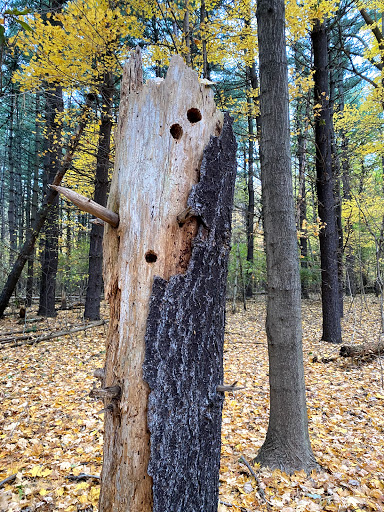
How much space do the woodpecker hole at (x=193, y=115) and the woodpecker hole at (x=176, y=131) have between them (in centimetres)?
9

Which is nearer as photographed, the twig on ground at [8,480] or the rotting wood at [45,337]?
the twig on ground at [8,480]

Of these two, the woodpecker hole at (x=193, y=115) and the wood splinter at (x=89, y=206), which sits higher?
the woodpecker hole at (x=193, y=115)

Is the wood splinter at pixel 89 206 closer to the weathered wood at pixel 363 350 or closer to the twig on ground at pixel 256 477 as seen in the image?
the twig on ground at pixel 256 477

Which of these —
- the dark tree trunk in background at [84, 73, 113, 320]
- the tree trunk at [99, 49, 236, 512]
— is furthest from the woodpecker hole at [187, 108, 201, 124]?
the dark tree trunk in background at [84, 73, 113, 320]

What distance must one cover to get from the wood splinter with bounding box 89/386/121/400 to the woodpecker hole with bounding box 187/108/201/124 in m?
1.48

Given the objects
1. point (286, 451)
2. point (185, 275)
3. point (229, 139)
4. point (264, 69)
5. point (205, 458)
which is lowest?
point (286, 451)

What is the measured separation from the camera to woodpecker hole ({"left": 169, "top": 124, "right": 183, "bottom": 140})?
1700mm

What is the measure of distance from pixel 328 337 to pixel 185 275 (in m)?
7.80

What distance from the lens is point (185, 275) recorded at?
158 cm

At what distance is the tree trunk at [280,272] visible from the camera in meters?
3.09

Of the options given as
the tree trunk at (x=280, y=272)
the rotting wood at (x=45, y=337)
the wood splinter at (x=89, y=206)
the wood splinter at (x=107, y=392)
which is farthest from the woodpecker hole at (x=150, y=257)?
the rotting wood at (x=45, y=337)

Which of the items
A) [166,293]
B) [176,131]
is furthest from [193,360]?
[176,131]

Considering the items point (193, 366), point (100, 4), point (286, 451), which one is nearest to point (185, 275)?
point (193, 366)

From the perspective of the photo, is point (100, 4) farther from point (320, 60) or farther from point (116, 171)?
point (116, 171)
